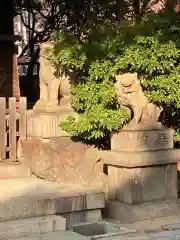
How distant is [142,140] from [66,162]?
116 cm

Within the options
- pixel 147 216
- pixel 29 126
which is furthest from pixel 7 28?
pixel 147 216

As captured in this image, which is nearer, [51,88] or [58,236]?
[58,236]

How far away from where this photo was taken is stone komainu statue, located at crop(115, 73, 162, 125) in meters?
7.39

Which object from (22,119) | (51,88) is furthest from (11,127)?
(51,88)

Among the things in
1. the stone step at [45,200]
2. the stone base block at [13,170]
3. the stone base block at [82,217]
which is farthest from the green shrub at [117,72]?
the stone base block at [13,170]

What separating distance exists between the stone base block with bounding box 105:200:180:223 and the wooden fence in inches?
73.7

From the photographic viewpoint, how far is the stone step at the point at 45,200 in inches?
265

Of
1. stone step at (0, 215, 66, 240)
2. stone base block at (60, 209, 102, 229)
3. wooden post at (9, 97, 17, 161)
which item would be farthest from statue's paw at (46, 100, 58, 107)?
stone step at (0, 215, 66, 240)

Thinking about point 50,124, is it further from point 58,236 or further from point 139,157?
point 58,236

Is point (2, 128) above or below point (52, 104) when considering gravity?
below

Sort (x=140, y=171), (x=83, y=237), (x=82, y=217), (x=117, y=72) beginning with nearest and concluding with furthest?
(x=83, y=237)
(x=82, y=217)
(x=140, y=171)
(x=117, y=72)

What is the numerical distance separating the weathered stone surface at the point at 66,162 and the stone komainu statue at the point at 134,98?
0.75 m

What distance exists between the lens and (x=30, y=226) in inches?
264

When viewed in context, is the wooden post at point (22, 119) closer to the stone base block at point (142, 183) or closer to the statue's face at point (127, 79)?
the stone base block at point (142, 183)
